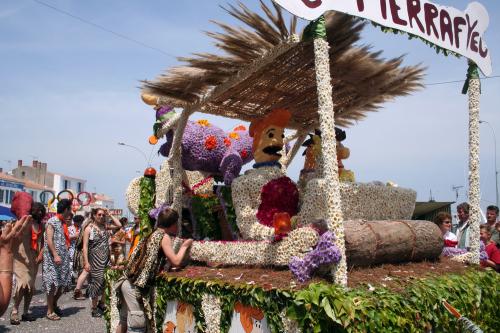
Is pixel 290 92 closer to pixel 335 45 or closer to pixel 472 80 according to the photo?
pixel 335 45

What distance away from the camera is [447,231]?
20.5 feet

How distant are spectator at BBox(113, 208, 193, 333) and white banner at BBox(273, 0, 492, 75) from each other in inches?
93.9

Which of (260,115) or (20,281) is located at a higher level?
(260,115)

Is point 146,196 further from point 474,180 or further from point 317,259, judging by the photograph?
point 474,180

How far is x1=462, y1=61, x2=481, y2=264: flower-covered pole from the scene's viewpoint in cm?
512

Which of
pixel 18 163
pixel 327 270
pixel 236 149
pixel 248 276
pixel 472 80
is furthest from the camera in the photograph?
pixel 18 163

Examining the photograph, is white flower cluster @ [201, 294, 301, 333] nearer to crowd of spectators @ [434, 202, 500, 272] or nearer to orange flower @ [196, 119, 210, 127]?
crowd of spectators @ [434, 202, 500, 272]

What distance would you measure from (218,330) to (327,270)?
1.20m

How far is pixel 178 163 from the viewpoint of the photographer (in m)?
6.27

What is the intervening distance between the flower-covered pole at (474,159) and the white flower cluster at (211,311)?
2.95 m

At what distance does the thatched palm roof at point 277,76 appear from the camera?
178 inches

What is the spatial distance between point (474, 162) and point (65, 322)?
6.44 meters

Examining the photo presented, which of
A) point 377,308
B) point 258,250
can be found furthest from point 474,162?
point 377,308

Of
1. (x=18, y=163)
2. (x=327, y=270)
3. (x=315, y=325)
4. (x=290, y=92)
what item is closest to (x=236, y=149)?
(x=290, y=92)
